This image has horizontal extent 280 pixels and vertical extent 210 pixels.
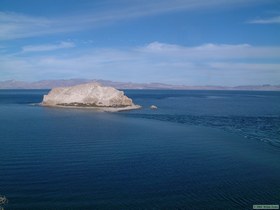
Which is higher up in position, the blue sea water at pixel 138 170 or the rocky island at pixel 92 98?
the rocky island at pixel 92 98

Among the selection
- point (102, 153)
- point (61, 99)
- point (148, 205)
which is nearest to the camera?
point (148, 205)

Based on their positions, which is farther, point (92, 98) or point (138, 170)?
point (92, 98)

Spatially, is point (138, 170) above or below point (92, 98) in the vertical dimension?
below

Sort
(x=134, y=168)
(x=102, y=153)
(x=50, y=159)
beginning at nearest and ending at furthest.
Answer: (x=134, y=168)
(x=50, y=159)
(x=102, y=153)

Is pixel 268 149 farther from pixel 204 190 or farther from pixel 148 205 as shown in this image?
pixel 148 205

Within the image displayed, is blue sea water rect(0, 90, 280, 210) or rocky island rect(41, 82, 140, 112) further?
rocky island rect(41, 82, 140, 112)

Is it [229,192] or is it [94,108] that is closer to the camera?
[229,192]

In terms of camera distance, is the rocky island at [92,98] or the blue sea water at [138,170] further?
the rocky island at [92,98]

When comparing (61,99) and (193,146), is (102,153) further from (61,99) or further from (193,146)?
(61,99)

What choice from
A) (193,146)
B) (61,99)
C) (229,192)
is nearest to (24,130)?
(193,146)

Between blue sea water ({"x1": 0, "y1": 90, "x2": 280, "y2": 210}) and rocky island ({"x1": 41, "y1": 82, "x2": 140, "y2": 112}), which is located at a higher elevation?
rocky island ({"x1": 41, "y1": 82, "x2": 140, "y2": 112})
